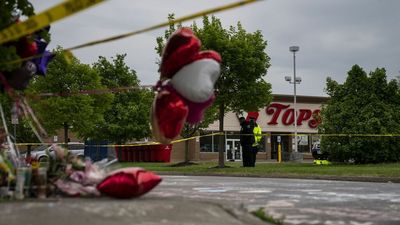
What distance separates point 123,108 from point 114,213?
1367 inches

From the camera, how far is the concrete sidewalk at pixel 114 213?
614cm

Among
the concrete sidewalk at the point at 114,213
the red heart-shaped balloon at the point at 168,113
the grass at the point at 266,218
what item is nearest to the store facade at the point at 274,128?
the red heart-shaped balloon at the point at 168,113

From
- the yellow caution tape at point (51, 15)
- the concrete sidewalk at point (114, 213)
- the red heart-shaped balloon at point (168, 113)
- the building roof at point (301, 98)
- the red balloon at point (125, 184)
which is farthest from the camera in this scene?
the building roof at point (301, 98)

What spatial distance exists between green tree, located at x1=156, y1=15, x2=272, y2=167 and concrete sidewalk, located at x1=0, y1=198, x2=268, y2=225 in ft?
59.0

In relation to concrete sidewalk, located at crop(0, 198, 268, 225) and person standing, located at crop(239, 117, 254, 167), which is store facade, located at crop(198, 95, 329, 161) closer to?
person standing, located at crop(239, 117, 254, 167)

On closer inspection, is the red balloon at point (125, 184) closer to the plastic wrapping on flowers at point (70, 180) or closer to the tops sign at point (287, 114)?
the plastic wrapping on flowers at point (70, 180)

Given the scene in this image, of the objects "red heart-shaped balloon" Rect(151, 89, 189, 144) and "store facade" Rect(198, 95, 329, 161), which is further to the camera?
"store facade" Rect(198, 95, 329, 161)

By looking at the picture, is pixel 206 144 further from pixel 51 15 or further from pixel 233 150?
pixel 51 15

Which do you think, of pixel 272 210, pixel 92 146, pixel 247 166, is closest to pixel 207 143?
pixel 92 146

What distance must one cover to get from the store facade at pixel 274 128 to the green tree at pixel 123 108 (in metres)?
9.60

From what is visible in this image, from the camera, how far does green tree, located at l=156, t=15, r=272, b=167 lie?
83.0 feet

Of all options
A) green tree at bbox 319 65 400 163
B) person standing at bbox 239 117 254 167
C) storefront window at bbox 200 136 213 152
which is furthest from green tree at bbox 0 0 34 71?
storefront window at bbox 200 136 213 152

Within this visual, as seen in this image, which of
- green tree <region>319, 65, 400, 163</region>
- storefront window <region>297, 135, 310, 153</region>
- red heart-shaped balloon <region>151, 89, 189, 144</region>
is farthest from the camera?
storefront window <region>297, 135, 310, 153</region>

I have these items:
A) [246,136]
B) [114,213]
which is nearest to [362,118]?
[246,136]
